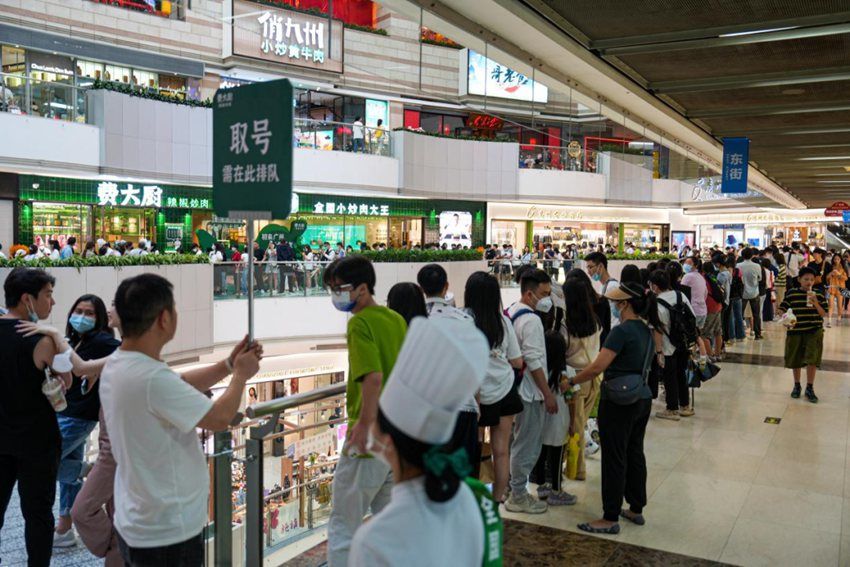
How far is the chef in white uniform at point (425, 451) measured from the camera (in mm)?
1420

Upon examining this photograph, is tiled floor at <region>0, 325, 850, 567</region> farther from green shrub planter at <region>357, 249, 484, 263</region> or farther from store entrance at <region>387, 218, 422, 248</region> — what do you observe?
store entrance at <region>387, 218, 422, 248</region>

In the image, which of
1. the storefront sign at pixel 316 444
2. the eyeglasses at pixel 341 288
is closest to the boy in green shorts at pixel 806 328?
the storefront sign at pixel 316 444

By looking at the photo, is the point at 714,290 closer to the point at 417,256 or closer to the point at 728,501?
the point at 728,501

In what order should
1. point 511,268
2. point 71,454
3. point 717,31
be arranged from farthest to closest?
point 511,268 → point 717,31 → point 71,454

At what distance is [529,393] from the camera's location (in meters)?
4.53

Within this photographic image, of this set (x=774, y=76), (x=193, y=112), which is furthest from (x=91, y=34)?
(x=774, y=76)

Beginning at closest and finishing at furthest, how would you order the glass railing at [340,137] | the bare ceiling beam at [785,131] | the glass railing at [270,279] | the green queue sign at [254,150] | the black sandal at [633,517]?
the green queue sign at [254,150]
the black sandal at [633,517]
the bare ceiling beam at [785,131]
the glass railing at [270,279]
the glass railing at [340,137]

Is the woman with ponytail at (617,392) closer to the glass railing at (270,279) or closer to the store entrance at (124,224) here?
the glass railing at (270,279)

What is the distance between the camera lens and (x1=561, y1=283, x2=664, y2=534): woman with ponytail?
4.19 metres

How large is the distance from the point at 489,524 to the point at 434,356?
0.45 metres

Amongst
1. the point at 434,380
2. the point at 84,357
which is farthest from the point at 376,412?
the point at 84,357

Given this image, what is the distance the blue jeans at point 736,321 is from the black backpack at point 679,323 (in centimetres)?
542

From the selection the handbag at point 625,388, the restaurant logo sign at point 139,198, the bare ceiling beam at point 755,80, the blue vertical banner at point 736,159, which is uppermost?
the bare ceiling beam at point 755,80

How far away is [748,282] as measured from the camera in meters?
11.8
